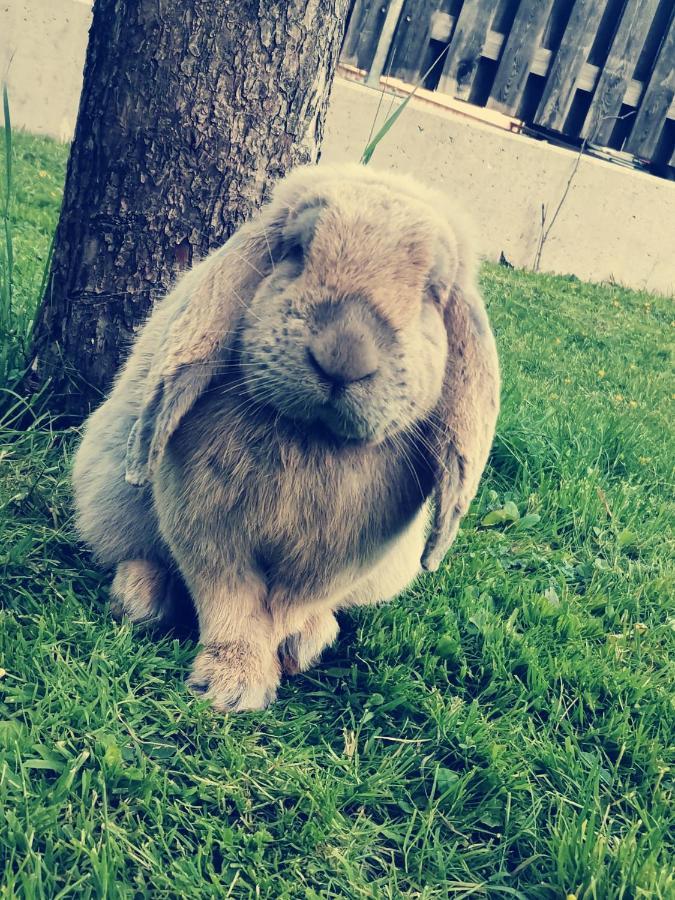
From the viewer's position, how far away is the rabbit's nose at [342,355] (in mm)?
1491

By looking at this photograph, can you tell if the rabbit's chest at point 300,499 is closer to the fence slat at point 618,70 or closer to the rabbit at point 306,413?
the rabbit at point 306,413

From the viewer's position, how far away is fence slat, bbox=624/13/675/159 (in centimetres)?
690

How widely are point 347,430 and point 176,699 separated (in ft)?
2.56

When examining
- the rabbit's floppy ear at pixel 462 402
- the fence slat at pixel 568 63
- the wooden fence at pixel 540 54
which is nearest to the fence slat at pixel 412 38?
the wooden fence at pixel 540 54

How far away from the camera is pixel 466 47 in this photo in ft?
22.2

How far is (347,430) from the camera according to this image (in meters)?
1.61

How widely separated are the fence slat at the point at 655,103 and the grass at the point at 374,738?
5.40m

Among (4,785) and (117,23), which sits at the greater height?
(117,23)

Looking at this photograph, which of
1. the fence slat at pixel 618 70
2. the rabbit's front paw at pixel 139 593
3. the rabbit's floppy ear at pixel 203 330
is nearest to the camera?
the rabbit's floppy ear at pixel 203 330

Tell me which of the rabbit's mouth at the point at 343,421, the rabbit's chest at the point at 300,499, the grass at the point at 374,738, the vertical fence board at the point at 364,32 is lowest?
the grass at the point at 374,738

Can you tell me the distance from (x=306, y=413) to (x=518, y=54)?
20.7 feet

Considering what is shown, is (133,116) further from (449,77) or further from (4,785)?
(449,77)

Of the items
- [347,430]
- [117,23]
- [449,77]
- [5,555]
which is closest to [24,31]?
[449,77]

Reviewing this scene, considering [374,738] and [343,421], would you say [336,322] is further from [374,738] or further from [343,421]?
[374,738]
